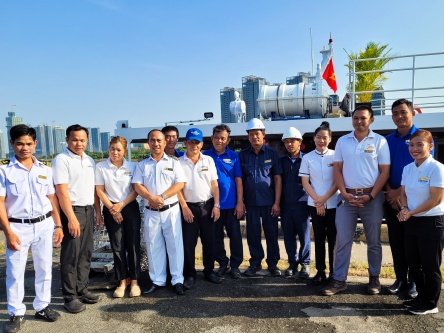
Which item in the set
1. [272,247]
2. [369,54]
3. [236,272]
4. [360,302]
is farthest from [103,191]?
[369,54]

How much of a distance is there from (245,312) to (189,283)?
34.9 inches

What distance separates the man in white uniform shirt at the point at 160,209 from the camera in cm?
376

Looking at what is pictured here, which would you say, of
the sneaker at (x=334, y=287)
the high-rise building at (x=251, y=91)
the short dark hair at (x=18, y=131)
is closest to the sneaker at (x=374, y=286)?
the sneaker at (x=334, y=287)

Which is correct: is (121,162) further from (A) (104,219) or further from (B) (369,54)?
(B) (369,54)

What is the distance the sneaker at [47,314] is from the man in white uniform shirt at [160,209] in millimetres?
910

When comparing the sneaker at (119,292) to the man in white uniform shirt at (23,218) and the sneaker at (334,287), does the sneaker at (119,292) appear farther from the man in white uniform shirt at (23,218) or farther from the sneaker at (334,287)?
the sneaker at (334,287)

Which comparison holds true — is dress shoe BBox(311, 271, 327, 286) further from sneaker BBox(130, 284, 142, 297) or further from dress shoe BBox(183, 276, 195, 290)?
sneaker BBox(130, 284, 142, 297)

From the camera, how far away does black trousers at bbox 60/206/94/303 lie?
3.45m

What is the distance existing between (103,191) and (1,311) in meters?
1.56

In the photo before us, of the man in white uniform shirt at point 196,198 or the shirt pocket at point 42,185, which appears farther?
the man in white uniform shirt at point 196,198

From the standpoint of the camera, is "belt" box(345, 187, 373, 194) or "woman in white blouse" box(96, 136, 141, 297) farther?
"woman in white blouse" box(96, 136, 141, 297)

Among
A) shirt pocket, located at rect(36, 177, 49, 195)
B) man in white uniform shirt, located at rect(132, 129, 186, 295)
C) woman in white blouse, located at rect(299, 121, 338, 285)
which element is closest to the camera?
shirt pocket, located at rect(36, 177, 49, 195)

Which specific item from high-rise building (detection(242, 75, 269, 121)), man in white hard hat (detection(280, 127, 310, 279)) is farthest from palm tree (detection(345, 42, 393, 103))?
man in white hard hat (detection(280, 127, 310, 279))

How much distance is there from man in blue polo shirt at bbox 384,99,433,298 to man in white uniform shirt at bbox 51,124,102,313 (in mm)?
3213
